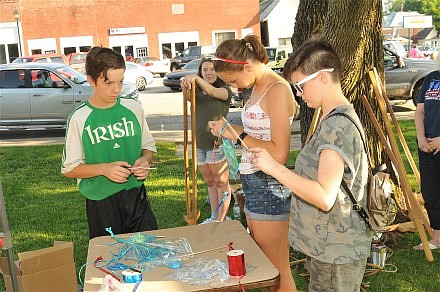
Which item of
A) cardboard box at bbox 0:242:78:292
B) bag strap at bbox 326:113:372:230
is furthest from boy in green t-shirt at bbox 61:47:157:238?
bag strap at bbox 326:113:372:230

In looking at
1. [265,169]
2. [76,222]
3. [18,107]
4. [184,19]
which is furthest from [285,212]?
[184,19]

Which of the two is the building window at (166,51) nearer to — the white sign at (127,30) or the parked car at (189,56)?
the white sign at (127,30)

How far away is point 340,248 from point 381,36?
3.09 metres

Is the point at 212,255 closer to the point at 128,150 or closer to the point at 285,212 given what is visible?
the point at 285,212

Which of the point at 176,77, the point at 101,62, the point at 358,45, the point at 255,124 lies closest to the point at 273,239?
the point at 255,124

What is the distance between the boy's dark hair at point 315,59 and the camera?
92.2 inches

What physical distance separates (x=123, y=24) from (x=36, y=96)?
2736 centimetres

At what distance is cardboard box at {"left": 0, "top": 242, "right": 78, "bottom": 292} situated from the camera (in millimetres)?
3229

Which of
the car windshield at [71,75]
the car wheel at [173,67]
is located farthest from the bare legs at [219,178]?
the car wheel at [173,67]

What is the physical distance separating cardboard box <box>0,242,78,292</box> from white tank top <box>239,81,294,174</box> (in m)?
1.23

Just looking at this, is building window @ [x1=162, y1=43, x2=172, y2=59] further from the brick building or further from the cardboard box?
the cardboard box

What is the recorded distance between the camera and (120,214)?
10.8 ft

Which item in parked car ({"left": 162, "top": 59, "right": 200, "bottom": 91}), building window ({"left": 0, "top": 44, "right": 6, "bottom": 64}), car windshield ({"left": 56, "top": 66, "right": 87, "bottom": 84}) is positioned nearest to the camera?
car windshield ({"left": 56, "top": 66, "right": 87, "bottom": 84})

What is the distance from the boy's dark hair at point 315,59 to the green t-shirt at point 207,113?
8.67 ft
